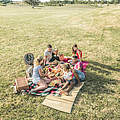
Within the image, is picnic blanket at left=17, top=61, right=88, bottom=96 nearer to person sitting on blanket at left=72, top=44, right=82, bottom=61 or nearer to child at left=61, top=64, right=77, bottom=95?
child at left=61, top=64, right=77, bottom=95

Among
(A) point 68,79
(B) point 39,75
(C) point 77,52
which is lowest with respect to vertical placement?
(A) point 68,79

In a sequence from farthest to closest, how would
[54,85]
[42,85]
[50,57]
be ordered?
1. [50,57]
2. [54,85]
3. [42,85]

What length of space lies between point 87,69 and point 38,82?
3.55m

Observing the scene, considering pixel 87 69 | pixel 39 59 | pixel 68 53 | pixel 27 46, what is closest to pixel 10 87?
pixel 39 59

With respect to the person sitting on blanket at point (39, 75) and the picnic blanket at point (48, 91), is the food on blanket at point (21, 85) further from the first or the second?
the person sitting on blanket at point (39, 75)

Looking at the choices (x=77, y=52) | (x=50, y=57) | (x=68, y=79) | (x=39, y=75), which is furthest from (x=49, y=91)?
(x=77, y=52)

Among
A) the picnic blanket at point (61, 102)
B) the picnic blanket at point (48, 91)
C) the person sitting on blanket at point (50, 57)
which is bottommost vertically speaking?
the picnic blanket at point (61, 102)

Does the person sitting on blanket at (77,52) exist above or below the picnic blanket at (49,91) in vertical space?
above

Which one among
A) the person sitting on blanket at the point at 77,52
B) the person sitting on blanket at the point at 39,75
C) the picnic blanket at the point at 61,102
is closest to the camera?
the picnic blanket at the point at 61,102

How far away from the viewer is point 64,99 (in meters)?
6.60

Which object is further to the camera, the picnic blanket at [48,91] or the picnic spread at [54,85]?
the picnic blanket at [48,91]

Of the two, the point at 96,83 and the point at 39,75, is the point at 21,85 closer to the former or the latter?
the point at 39,75

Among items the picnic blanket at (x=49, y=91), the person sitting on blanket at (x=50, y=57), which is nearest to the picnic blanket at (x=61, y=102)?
the picnic blanket at (x=49, y=91)

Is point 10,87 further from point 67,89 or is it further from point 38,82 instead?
point 67,89
